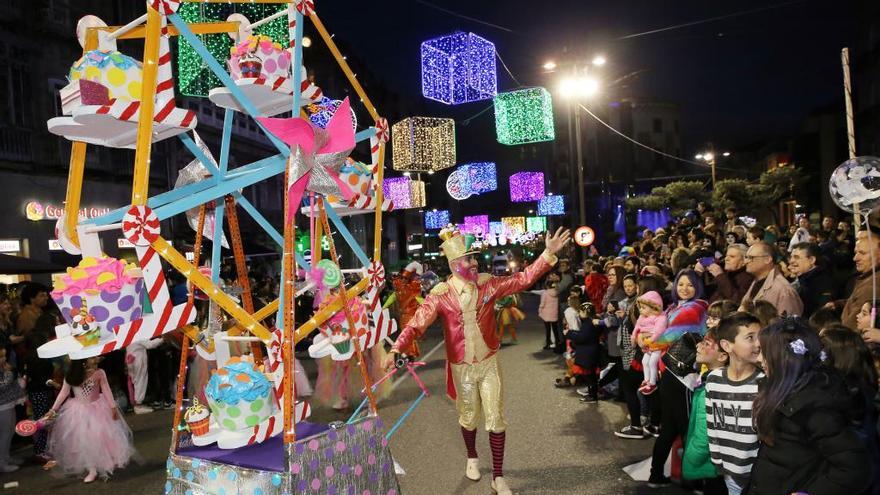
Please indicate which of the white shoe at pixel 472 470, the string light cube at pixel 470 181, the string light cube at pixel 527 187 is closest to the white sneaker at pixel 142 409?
the white shoe at pixel 472 470

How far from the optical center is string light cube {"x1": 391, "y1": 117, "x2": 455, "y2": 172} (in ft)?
52.0

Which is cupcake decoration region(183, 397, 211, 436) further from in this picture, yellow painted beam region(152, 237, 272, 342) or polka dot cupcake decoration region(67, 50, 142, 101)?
polka dot cupcake decoration region(67, 50, 142, 101)

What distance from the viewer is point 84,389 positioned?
712cm

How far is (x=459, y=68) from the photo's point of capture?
1247 centimetres

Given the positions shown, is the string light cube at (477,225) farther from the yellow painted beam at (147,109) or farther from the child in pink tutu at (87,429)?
the yellow painted beam at (147,109)

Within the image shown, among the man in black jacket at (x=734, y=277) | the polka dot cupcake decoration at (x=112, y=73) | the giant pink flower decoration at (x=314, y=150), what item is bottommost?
the man in black jacket at (x=734, y=277)

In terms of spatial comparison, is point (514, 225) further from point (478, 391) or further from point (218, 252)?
point (218, 252)

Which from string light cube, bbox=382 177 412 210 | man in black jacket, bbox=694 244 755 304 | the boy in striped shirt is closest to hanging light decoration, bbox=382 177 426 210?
string light cube, bbox=382 177 412 210

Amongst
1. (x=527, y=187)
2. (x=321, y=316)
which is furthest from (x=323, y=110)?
(x=527, y=187)

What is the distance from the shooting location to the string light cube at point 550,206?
35.2 meters

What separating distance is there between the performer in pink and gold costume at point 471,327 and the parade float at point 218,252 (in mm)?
1640

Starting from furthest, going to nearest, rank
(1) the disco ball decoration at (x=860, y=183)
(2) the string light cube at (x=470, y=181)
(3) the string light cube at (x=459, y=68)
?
(2) the string light cube at (x=470, y=181), (3) the string light cube at (x=459, y=68), (1) the disco ball decoration at (x=860, y=183)

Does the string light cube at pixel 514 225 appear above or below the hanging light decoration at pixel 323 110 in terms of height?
below

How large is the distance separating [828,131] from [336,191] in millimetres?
41679
